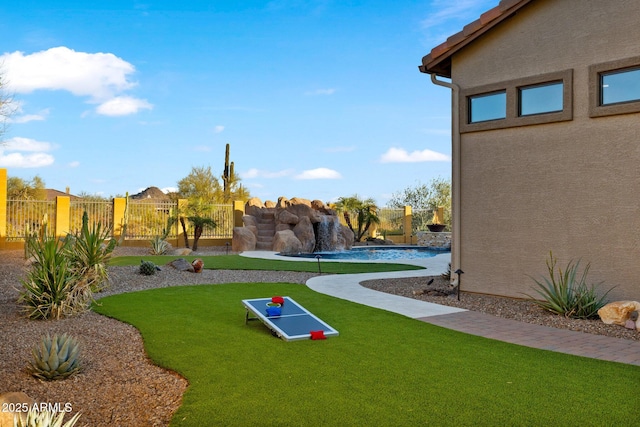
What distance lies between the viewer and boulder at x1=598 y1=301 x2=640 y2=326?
27.2 ft

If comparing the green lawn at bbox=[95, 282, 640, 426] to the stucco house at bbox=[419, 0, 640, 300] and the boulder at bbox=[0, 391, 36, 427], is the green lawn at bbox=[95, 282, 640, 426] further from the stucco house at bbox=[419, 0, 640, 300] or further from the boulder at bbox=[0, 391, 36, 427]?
the stucco house at bbox=[419, 0, 640, 300]

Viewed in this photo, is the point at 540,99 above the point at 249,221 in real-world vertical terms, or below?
above

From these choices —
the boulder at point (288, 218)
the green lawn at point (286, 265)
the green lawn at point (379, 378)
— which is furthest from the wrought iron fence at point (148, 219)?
the green lawn at point (379, 378)

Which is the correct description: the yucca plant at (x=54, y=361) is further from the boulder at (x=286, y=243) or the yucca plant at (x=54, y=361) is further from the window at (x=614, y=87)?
the boulder at (x=286, y=243)

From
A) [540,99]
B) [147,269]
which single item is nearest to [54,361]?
[147,269]

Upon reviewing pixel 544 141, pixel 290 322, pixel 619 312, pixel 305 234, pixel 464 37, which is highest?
pixel 464 37

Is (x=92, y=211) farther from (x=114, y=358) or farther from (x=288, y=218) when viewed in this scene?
(x=114, y=358)

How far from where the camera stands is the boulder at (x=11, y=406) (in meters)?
3.23

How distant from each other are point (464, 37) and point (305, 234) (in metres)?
16.2

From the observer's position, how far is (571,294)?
9180mm

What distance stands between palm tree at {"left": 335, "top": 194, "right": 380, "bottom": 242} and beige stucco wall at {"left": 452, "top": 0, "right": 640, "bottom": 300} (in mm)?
19519

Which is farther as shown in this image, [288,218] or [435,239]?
[435,239]

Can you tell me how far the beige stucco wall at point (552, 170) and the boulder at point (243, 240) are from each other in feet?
49.6

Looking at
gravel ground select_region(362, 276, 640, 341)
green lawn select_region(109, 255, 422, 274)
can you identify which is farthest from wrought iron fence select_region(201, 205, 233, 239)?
gravel ground select_region(362, 276, 640, 341)
